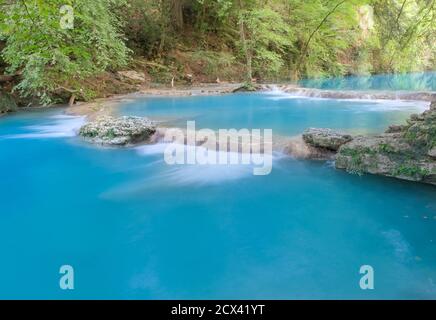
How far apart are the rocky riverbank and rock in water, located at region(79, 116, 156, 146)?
3946 millimetres

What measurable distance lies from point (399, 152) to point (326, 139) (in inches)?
47.4

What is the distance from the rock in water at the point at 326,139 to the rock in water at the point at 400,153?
0.98 feet

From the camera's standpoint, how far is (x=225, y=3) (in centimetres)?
1673

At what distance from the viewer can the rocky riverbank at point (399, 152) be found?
5.43 meters

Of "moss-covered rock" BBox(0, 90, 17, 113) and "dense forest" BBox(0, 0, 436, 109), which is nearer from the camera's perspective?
"moss-covered rock" BBox(0, 90, 17, 113)

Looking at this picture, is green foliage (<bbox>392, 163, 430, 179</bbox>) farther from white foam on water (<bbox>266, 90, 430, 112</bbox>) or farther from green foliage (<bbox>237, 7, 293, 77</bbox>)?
green foliage (<bbox>237, 7, 293, 77</bbox>)

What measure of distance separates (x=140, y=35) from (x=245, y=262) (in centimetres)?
1795

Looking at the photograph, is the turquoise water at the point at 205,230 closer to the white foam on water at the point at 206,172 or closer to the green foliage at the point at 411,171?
the white foam on water at the point at 206,172

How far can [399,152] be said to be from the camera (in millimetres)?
5691

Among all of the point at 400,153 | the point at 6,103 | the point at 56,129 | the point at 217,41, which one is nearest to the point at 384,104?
the point at 400,153

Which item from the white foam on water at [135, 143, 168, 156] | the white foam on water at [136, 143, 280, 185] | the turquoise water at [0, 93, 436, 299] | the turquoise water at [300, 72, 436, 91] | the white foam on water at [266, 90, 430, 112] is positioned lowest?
the turquoise water at [0, 93, 436, 299]

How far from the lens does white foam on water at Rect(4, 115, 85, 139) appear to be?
30.6 ft

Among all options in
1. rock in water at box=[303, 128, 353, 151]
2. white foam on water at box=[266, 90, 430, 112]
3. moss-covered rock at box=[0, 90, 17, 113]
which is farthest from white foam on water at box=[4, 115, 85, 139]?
white foam on water at box=[266, 90, 430, 112]

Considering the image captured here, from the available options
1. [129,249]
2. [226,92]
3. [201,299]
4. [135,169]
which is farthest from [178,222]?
[226,92]
